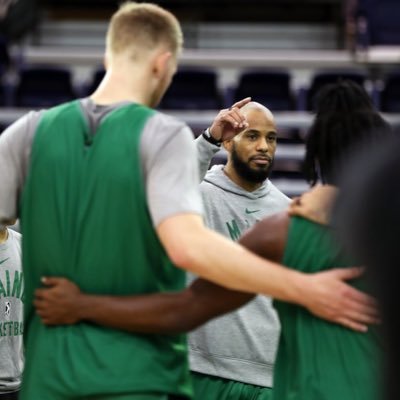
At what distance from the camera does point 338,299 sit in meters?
→ 2.87

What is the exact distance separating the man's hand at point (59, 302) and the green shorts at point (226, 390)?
159 cm

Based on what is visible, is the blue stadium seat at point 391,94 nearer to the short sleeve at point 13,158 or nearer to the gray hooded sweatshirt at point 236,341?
the gray hooded sweatshirt at point 236,341

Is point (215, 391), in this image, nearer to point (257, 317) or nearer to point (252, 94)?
point (257, 317)

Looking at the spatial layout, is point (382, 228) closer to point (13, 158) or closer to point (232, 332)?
point (13, 158)

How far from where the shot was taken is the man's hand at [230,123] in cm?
414

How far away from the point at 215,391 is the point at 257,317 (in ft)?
1.16

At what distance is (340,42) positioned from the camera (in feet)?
→ 43.9

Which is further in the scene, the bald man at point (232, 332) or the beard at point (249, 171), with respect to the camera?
the beard at point (249, 171)

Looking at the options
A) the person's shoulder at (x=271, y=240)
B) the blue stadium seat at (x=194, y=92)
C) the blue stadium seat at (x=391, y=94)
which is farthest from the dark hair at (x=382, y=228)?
the blue stadium seat at (x=194, y=92)

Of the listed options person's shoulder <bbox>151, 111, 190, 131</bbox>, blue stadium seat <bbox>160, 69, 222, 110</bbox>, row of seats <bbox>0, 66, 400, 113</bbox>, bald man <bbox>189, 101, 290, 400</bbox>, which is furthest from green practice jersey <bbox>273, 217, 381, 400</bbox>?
blue stadium seat <bbox>160, 69, 222, 110</bbox>

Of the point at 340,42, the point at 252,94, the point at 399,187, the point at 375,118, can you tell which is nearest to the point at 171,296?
the point at 375,118

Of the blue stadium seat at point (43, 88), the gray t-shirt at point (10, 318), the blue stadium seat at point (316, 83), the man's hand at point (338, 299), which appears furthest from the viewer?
the blue stadium seat at point (43, 88)

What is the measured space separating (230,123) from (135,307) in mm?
1451

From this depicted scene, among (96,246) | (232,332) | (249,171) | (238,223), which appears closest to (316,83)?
(249,171)
